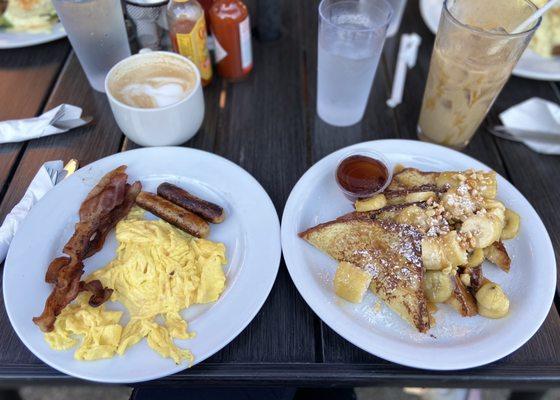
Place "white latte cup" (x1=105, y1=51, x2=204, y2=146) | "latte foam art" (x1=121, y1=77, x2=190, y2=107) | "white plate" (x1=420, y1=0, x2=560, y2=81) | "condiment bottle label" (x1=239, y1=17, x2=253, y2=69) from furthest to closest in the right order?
"white plate" (x1=420, y1=0, x2=560, y2=81) < "condiment bottle label" (x1=239, y1=17, x2=253, y2=69) < "latte foam art" (x1=121, y1=77, x2=190, y2=107) < "white latte cup" (x1=105, y1=51, x2=204, y2=146)

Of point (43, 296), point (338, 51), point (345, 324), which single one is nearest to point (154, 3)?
point (338, 51)

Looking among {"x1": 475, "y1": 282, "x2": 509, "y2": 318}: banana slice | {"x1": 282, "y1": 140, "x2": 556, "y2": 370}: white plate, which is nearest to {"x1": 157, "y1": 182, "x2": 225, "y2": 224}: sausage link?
{"x1": 282, "y1": 140, "x2": 556, "y2": 370}: white plate

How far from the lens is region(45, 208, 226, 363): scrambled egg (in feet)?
3.59

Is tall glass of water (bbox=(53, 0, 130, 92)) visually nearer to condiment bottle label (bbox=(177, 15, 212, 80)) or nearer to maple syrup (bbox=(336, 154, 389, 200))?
condiment bottle label (bbox=(177, 15, 212, 80))

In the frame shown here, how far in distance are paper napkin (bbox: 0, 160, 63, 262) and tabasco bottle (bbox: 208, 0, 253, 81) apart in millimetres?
730

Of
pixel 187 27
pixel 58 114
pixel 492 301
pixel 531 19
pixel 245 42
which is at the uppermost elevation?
pixel 531 19

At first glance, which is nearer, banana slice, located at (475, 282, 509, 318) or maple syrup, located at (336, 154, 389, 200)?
banana slice, located at (475, 282, 509, 318)

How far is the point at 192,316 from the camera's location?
1.17 m

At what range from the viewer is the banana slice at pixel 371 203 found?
131 cm

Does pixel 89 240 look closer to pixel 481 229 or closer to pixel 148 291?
pixel 148 291

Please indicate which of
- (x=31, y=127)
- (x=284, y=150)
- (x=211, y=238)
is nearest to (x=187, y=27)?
(x=284, y=150)

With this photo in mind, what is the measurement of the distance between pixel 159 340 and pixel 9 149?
99 centimetres

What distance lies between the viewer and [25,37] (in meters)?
1.87

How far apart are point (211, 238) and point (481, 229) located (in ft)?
2.50
